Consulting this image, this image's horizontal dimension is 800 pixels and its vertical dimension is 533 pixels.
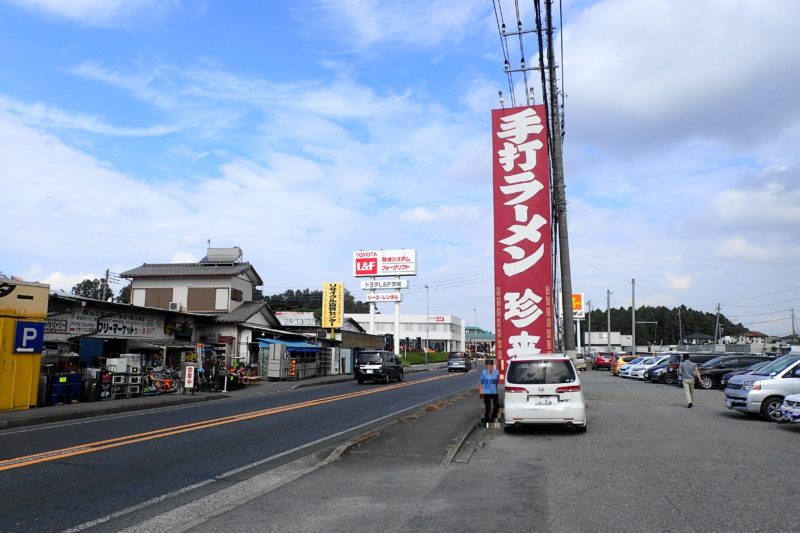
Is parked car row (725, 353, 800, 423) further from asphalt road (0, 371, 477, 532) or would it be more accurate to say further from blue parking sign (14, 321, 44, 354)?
blue parking sign (14, 321, 44, 354)

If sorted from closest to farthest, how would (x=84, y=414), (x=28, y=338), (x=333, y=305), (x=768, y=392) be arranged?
(x=768, y=392)
(x=84, y=414)
(x=28, y=338)
(x=333, y=305)

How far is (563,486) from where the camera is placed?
7.25 metres

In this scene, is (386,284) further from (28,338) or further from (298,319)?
(28,338)

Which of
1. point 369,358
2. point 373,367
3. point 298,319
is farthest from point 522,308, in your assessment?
point 298,319

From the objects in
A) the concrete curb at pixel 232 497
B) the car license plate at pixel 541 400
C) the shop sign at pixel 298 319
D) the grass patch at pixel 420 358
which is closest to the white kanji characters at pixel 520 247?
the car license plate at pixel 541 400

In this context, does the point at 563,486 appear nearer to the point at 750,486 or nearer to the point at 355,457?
the point at 750,486

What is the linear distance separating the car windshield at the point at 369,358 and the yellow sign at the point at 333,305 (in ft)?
50.0

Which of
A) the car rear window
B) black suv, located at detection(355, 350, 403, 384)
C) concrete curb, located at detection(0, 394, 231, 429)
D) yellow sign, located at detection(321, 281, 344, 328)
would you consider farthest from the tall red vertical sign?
yellow sign, located at detection(321, 281, 344, 328)

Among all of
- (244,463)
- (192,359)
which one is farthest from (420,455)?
(192,359)

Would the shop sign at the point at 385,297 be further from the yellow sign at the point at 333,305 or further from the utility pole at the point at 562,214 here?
the utility pole at the point at 562,214

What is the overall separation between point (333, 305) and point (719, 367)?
98.1 ft

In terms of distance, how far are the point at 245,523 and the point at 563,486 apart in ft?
12.7

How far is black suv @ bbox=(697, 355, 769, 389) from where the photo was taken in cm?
2620

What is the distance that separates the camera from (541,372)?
39.3ft
